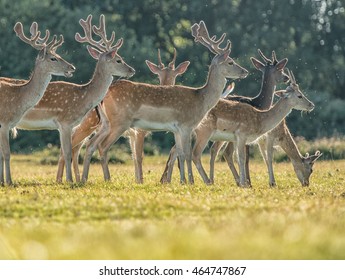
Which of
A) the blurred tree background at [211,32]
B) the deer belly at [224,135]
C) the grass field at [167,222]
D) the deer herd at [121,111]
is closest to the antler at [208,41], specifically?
the deer herd at [121,111]

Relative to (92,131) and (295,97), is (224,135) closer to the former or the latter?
(295,97)

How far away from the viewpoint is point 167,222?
25.8 feet

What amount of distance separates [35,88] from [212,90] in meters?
2.55

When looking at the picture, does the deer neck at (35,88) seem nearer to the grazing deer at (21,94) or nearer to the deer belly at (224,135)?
the grazing deer at (21,94)

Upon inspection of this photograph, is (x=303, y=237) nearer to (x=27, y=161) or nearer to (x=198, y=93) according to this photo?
(x=198, y=93)

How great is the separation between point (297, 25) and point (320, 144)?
50.6ft

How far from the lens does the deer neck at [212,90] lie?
43.8 feet

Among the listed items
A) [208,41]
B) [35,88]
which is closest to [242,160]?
[208,41]

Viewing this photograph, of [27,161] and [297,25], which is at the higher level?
[297,25]

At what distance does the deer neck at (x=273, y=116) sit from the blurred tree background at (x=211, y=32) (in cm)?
1582

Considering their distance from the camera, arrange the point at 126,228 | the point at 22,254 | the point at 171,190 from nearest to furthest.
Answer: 1. the point at 22,254
2. the point at 126,228
3. the point at 171,190

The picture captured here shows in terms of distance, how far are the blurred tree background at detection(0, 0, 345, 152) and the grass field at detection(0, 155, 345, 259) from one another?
18773mm

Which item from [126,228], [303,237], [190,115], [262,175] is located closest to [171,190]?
[190,115]

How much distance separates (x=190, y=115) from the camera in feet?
43.1
